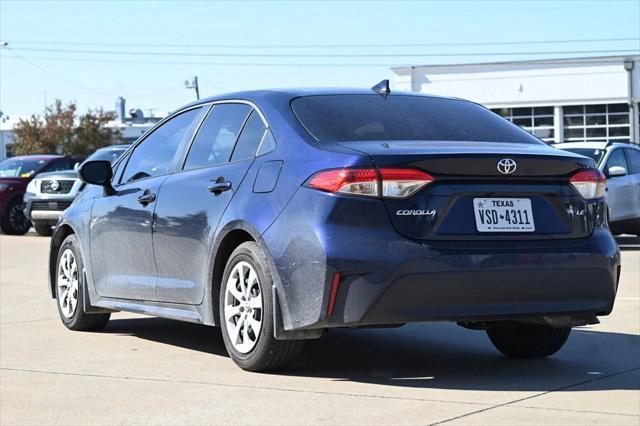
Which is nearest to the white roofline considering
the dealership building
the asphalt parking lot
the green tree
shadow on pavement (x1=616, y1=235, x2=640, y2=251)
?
the dealership building

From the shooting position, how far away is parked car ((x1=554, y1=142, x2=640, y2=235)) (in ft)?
63.3

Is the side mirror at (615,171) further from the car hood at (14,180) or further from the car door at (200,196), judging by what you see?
the car door at (200,196)

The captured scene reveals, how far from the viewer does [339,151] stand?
21.0ft

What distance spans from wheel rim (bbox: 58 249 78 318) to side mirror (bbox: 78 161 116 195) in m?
0.73

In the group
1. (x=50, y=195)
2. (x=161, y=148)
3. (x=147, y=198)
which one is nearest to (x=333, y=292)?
(x=147, y=198)

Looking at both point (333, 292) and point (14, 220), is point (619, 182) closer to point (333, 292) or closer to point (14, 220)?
point (14, 220)

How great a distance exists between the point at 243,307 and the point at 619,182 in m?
13.6

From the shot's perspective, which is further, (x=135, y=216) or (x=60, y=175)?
(x=60, y=175)

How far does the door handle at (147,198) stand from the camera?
309 inches

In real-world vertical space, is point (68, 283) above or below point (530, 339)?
above

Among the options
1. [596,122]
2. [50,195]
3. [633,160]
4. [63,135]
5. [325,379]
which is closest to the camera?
[325,379]

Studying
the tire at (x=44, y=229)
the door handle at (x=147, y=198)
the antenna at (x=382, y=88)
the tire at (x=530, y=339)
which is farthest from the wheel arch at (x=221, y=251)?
the tire at (x=44, y=229)

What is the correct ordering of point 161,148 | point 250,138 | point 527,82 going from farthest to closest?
point 527,82, point 161,148, point 250,138

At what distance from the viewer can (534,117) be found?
55.7 metres
